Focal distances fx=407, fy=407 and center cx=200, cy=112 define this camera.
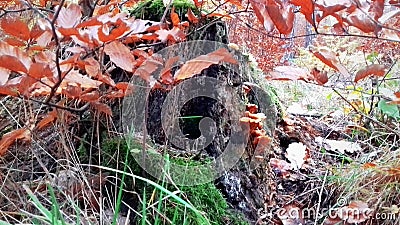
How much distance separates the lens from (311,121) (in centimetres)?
227

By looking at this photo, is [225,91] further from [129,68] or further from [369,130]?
[369,130]

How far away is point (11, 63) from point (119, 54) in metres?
0.24

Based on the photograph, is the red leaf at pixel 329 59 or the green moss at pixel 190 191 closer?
the red leaf at pixel 329 59

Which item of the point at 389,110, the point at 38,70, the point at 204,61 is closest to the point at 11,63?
the point at 38,70

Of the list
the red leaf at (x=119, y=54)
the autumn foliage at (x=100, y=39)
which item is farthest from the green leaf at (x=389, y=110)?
the red leaf at (x=119, y=54)

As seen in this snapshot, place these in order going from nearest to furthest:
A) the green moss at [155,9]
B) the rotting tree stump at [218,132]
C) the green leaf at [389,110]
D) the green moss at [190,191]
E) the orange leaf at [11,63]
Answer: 1. the orange leaf at [11,63]
2. the green moss at [190,191]
3. the rotting tree stump at [218,132]
4. the green moss at [155,9]
5. the green leaf at [389,110]

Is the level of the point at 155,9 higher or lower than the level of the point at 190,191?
higher

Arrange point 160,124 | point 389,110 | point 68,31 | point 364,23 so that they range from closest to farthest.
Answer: point 68,31
point 364,23
point 160,124
point 389,110

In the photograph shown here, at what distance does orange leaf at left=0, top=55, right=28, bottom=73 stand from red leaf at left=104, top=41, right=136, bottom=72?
0.67 ft

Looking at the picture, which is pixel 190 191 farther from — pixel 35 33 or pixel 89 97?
pixel 35 33

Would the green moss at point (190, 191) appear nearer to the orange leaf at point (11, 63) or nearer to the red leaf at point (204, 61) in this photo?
the red leaf at point (204, 61)

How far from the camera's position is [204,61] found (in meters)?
0.84

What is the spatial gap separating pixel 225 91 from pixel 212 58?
62 cm

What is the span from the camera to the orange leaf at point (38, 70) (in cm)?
73
